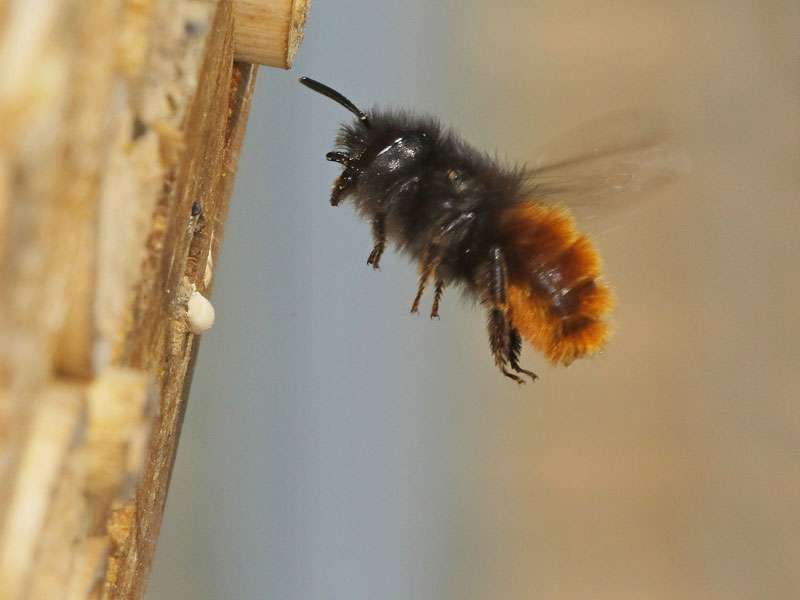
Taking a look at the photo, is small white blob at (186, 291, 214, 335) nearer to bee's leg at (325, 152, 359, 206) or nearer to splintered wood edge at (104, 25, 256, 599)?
splintered wood edge at (104, 25, 256, 599)

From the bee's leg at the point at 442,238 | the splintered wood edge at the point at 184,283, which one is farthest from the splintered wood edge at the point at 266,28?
the bee's leg at the point at 442,238

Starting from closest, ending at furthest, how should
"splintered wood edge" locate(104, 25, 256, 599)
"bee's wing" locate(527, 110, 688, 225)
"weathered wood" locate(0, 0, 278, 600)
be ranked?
"weathered wood" locate(0, 0, 278, 600) < "splintered wood edge" locate(104, 25, 256, 599) < "bee's wing" locate(527, 110, 688, 225)

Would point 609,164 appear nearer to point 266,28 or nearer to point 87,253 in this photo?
point 266,28

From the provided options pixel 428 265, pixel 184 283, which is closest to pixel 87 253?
pixel 184 283

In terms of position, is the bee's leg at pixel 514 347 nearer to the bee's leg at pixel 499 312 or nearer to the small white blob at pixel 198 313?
the bee's leg at pixel 499 312

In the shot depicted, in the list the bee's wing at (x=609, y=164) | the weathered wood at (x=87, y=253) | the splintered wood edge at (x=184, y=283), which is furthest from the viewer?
the bee's wing at (x=609, y=164)

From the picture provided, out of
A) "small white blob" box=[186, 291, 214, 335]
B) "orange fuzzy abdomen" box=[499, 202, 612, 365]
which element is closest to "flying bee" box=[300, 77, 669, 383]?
"orange fuzzy abdomen" box=[499, 202, 612, 365]

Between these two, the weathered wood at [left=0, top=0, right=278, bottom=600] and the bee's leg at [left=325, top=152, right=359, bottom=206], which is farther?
the bee's leg at [left=325, top=152, right=359, bottom=206]

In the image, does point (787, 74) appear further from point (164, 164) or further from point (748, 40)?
point (164, 164)
